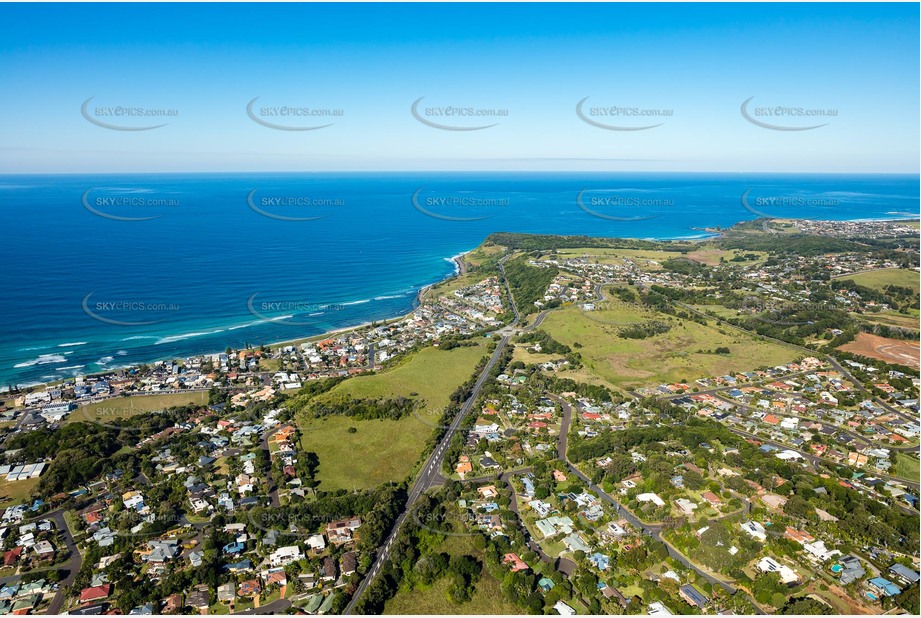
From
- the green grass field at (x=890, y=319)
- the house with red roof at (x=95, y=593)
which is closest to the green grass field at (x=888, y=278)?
the green grass field at (x=890, y=319)

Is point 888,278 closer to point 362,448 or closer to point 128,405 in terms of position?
point 362,448

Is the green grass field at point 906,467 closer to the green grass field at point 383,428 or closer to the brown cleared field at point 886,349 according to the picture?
the brown cleared field at point 886,349

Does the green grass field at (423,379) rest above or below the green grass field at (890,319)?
below

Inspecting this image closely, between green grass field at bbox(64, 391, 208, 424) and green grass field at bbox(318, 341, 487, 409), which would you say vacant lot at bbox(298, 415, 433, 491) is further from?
green grass field at bbox(64, 391, 208, 424)

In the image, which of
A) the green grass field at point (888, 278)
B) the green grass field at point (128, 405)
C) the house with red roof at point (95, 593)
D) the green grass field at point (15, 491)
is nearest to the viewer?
the house with red roof at point (95, 593)

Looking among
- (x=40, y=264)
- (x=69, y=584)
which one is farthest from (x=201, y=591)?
(x=40, y=264)

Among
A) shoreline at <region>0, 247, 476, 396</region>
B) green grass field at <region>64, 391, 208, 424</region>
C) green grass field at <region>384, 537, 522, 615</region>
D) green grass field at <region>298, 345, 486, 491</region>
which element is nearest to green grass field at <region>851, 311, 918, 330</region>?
green grass field at <region>298, 345, 486, 491</region>

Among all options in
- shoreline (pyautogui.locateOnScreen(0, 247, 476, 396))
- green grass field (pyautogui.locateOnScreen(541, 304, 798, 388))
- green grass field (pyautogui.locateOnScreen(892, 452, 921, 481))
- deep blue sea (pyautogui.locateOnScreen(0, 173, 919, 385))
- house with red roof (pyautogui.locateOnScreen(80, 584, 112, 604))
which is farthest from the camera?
deep blue sea (pyautogui.locateOnScreen(0, 173, 919, 385))
